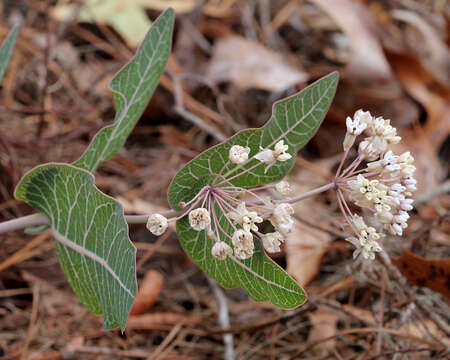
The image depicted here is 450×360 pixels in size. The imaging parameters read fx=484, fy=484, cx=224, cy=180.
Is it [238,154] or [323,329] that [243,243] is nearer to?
[238,154]

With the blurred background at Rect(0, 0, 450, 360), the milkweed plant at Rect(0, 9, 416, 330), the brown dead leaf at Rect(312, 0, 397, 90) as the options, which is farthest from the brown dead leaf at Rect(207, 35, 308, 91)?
the milkweed plant at Rect(0, 9, 416, 330)

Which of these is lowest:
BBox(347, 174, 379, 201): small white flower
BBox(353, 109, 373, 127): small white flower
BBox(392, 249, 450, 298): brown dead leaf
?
BBox(392, 249, 450, 298): brown dead leaf

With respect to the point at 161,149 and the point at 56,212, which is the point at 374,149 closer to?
the point at 56,212

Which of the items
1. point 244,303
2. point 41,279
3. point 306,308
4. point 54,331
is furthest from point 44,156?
point 306,308

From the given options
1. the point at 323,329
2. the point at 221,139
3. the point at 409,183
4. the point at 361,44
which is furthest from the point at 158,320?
the point at 361,44

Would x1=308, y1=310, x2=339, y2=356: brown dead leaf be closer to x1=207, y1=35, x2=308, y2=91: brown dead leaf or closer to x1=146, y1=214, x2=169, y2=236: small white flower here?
x1=146, y1=214, x2=169, y2=236: small white flower

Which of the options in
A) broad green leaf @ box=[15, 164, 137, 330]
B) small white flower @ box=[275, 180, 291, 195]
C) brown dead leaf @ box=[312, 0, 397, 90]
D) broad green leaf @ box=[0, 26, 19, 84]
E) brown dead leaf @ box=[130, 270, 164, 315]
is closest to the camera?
broad green leaf @ box=[15, 164, 137, 330]

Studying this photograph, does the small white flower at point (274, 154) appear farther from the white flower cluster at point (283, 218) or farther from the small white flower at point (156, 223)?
the small white flower at point (156, 223)
